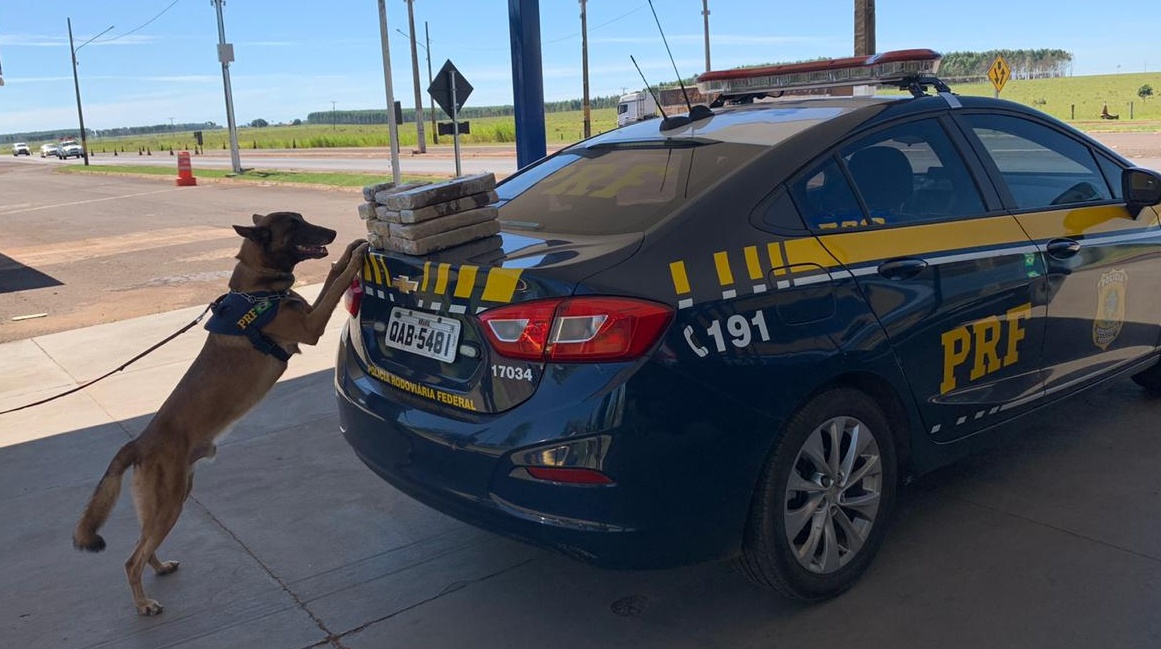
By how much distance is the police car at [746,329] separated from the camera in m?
2.75

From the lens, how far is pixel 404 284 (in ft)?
10.7

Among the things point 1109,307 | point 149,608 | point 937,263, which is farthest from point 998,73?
point 149,608

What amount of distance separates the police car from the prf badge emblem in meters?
0.01

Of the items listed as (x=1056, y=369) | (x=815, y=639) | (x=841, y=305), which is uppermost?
(x=841, y=305)

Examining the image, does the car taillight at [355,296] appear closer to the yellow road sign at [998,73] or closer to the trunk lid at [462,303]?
the trunk lid at [462,303]

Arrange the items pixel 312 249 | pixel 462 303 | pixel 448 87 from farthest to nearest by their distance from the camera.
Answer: pixel 448 87
pixel 312 249
pixel 462 303

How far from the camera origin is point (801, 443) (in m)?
3.01

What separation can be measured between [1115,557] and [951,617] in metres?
0.81

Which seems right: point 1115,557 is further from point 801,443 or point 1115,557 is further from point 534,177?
point 534,177

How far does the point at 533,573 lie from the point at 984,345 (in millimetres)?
1893

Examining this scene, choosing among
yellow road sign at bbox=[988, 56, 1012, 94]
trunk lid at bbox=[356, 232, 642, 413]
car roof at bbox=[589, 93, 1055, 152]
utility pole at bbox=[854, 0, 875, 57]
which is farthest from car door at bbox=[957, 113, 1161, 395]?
yellow road sign at bbox=[988, 56, 1012, 94]

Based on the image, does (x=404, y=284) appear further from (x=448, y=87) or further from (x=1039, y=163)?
(x=448, y=87)

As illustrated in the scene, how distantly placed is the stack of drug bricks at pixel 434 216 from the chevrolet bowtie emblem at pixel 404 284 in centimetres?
9

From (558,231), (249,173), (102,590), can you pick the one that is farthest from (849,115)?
(249,173)
